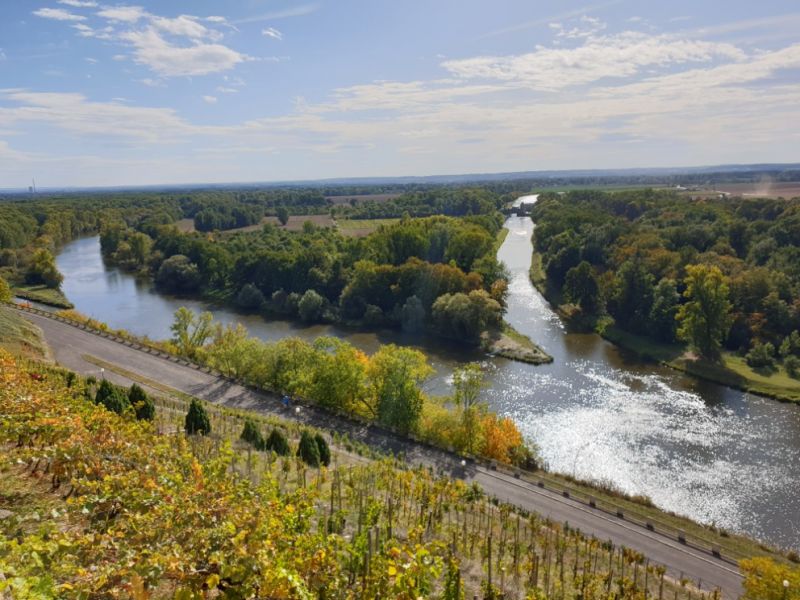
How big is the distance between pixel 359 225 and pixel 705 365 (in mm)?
91151

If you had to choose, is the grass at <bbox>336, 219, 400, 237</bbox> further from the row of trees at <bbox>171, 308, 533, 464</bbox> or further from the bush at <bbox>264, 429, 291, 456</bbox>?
the bush at <bbox>264, 429, 291, 456</bbox>

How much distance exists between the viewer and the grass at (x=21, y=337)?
3653 centimetres

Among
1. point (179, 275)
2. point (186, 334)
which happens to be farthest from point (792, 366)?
point (179, 275)

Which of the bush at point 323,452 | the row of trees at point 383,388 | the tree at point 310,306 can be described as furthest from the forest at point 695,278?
the bush at point 323,452

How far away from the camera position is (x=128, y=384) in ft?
113

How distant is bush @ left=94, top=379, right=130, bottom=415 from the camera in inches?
885

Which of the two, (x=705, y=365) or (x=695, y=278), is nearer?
(x=705, y=365)

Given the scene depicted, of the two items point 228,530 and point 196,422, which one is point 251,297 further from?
point 228,530

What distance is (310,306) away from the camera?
61.0 m

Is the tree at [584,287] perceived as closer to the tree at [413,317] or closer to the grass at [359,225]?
the tree at [413,317]

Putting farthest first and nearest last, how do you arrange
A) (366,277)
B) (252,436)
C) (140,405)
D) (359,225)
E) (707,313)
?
1. (359,225)
2. (366,277)
3. (707,313)
4. (252,436)
5. (140,405)

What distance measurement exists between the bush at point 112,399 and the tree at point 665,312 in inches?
1822

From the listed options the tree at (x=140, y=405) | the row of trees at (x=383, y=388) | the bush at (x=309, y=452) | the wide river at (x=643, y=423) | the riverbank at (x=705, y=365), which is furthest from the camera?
the riverbank at (x=705, y=365)

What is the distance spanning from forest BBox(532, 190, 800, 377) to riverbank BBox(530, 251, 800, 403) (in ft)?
2.69
